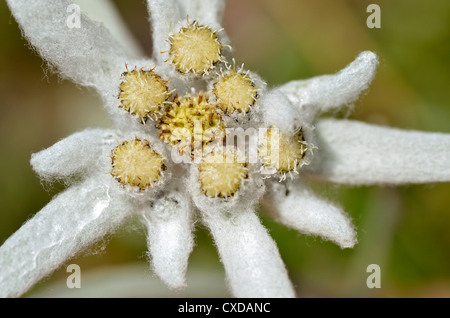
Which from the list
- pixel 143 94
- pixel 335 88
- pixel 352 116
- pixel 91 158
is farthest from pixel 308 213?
pixel 352 116

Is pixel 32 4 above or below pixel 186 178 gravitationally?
above

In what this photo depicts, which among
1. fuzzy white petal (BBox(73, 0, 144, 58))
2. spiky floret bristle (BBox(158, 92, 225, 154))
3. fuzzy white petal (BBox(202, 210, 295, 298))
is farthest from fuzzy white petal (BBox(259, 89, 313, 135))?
fuzzy white petal (BBox(73, 0, 144, 58))

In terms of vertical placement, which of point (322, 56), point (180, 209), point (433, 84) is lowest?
point (180, 209)

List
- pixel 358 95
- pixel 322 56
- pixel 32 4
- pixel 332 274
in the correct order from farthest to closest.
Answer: pixel 322 56 < pixel 332 274 < pixel 358 95 < pixel 32 4

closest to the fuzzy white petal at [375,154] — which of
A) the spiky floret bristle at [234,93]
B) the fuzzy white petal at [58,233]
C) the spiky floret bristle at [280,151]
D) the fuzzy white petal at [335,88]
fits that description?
the fuzzy white petal at [335,88]

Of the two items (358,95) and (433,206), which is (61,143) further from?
(433,206)

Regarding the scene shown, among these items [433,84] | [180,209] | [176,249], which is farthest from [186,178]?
[433,84]

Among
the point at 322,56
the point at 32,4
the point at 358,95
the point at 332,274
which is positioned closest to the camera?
the point at 32,4

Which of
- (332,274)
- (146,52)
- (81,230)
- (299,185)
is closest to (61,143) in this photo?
(81,230)

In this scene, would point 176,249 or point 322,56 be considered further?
point 322,56
